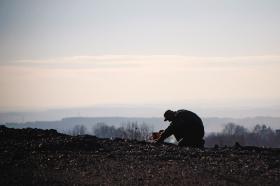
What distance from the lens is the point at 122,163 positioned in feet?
62.5

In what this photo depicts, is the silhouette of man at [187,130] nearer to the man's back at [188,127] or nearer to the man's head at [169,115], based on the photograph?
the man's back at [188,127]

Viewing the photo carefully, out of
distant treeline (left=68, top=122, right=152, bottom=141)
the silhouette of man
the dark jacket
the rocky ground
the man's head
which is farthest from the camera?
distant treeline (left=68, top=122, right=152, bottom=141)

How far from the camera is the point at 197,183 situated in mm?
16438

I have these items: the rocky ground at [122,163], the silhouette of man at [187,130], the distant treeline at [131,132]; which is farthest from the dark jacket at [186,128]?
the rocky ground at [122,163]

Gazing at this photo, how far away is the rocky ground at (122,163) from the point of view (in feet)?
55.5

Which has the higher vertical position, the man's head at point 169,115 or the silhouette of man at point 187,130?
the man's head at point 169,115

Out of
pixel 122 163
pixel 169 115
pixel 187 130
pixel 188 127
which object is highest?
pixel 169 115

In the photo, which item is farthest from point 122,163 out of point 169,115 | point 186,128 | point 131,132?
point 131,132

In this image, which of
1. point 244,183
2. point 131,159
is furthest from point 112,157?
point 244,183

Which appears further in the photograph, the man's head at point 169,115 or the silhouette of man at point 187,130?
the man's head at point 169,115

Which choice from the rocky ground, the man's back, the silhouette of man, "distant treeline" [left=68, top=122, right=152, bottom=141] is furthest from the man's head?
the rocky ground

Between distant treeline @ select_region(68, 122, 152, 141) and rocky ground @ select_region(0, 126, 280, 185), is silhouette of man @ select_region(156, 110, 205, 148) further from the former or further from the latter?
rocky ground @ select_region(0, 126, 280, 185)

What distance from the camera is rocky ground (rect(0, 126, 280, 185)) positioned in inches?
666

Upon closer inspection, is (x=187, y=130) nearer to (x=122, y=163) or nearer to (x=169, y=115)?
(x=169, y=115)
